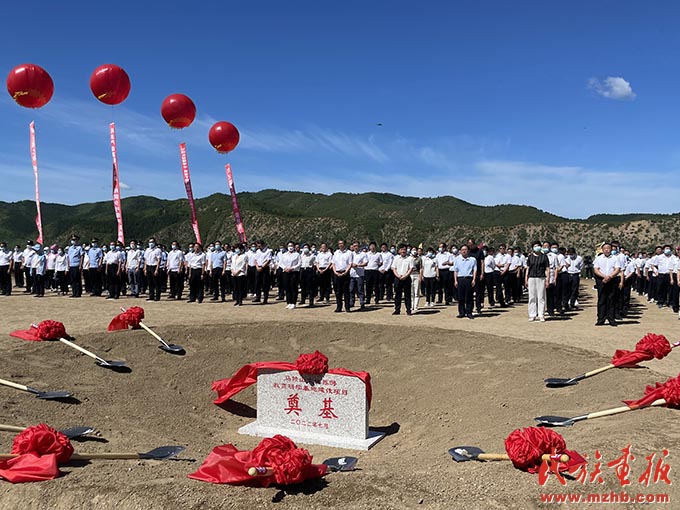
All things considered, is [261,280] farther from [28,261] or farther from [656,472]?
[656,472]

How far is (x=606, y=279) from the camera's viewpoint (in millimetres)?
11875

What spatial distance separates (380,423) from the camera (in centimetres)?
726

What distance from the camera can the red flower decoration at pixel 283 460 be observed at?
12.6ft

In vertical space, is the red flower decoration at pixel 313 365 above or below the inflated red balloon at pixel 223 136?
below

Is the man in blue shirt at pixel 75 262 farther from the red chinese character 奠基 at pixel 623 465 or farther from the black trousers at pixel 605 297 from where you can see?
the red chinese character 奠基 at pixel 623 465

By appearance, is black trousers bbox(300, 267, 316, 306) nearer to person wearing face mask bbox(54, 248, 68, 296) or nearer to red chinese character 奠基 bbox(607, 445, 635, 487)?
person wearing face mask bbox(54, 248, 68, 296)

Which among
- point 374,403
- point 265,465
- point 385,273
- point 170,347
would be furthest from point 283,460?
point 385,273

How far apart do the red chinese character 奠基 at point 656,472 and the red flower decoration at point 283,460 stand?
2.37 meters

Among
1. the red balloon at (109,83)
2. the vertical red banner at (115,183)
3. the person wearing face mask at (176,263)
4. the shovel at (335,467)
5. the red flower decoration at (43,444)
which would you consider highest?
the red balloon at (109,83)

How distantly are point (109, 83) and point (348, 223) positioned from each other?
51.7 m

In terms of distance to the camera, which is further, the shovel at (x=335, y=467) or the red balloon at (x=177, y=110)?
the red balloon at (x=177, y=110)

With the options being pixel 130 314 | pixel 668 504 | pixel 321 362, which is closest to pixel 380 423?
pixel 321 362

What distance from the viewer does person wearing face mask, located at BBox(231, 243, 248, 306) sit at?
15555 mm

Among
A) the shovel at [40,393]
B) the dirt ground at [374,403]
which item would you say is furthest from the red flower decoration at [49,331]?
the shovel at [40,393]
